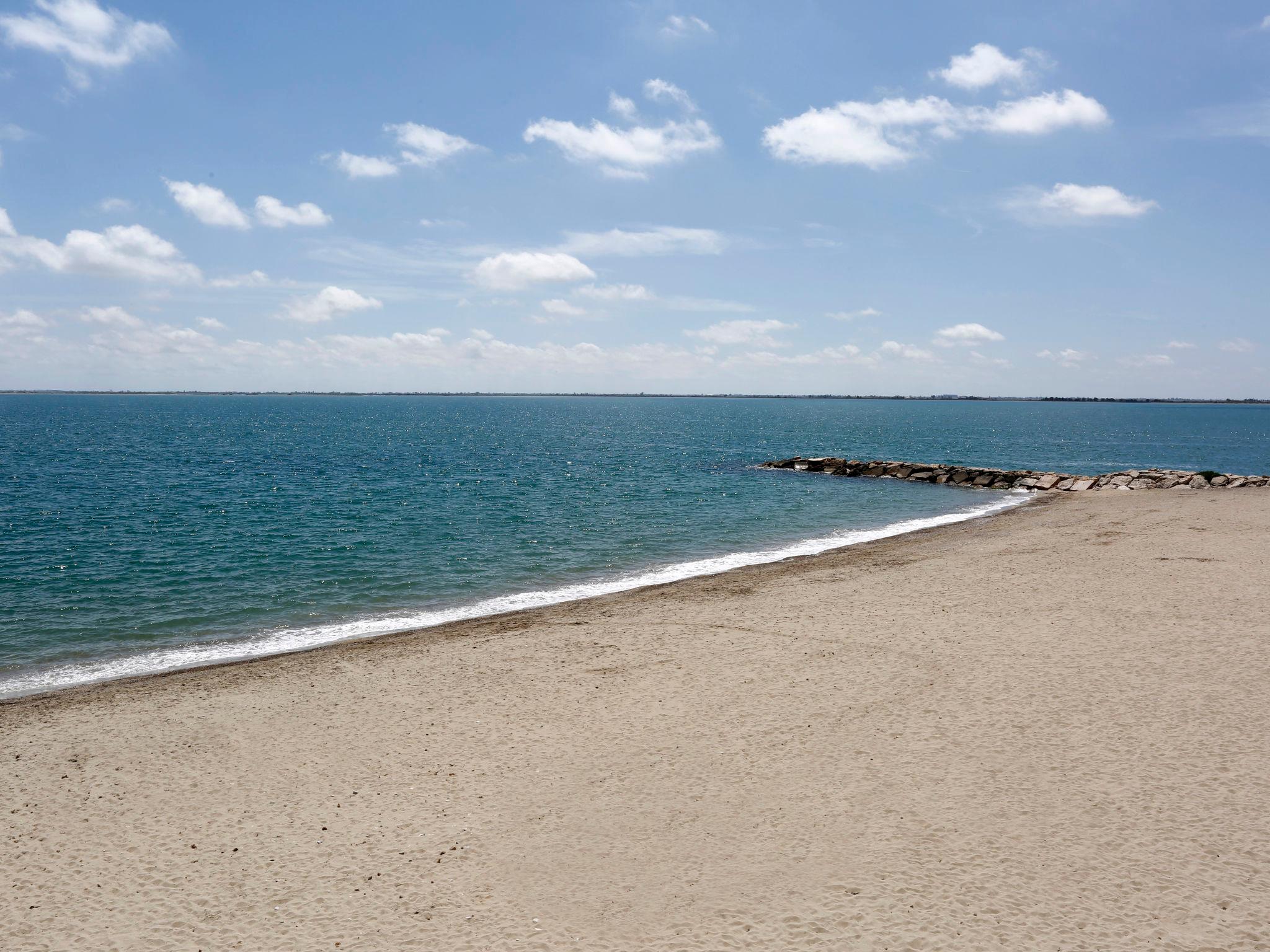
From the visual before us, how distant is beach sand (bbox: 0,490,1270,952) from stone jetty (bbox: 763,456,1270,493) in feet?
120

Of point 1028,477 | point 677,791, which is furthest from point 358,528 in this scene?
point 1028,477

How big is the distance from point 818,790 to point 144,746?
35.1ft

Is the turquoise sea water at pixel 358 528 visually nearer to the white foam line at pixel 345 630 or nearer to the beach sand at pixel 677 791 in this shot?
the white foam line at pixel 345 630

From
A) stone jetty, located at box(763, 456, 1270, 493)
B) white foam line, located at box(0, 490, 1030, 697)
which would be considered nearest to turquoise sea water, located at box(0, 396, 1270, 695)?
white foam line, located at box(0, 490, 1030, 697)

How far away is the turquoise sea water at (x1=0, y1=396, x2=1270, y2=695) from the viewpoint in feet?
68.5

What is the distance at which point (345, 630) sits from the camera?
20.5 m

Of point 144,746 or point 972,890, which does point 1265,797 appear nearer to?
point 972,890

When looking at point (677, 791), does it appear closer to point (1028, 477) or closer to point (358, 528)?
point (358, 528)

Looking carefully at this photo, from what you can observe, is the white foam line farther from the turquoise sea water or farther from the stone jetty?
the stone jetty

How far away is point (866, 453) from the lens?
87000mm

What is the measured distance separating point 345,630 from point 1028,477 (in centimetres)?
4906

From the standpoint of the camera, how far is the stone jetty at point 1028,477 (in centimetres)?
4966

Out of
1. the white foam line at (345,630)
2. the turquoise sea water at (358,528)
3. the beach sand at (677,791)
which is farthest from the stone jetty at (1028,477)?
the beach sand at (677,791)

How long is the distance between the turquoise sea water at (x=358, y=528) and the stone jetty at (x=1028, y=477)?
12.7 ft
